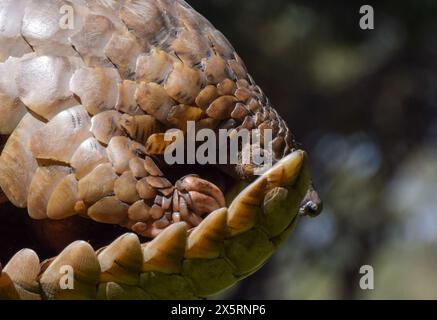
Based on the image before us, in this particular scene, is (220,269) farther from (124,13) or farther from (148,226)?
(124,13)

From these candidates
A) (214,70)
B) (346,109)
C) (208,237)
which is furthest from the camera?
(346,109)

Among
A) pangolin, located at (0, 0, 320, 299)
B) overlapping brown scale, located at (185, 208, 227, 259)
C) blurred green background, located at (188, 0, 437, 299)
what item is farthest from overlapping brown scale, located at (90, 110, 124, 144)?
blurred green background, located at (188, 0, 437, 299)

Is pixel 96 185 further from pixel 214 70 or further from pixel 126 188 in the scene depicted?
pixel 214 70

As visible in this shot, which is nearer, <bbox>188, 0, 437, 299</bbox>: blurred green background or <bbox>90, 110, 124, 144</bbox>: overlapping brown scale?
<bbox>90, 110, 124, 144</bbox>: overlapping brown scale

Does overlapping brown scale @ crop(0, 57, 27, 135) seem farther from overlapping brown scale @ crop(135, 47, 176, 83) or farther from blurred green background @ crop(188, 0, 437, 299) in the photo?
blurred green background @ crop(188, 0, 437, 299)

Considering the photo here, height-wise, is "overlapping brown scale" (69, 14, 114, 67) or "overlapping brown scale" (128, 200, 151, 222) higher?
"overlapping brown scale" (69, 14, 114, 67)

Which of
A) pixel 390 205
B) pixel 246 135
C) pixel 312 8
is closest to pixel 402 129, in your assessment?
pixel 390 205

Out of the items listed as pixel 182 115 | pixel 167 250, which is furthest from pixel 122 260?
pixel 182 115

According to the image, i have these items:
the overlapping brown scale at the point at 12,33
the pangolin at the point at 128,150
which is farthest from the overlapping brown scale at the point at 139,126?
the overlapping brown scale at the point at 12,33

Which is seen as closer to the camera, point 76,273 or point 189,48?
point 76,273
